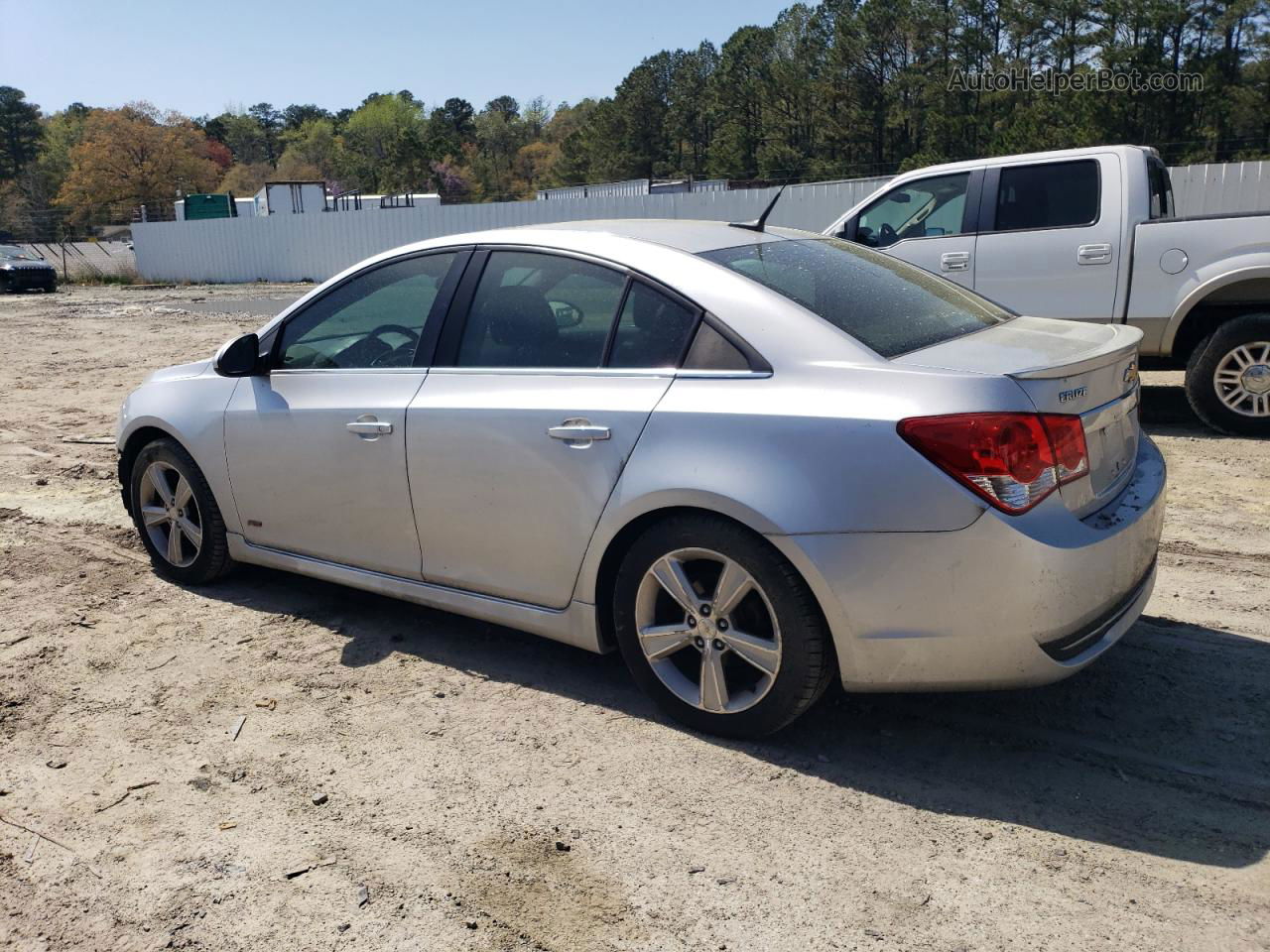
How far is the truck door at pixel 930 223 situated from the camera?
8.63m

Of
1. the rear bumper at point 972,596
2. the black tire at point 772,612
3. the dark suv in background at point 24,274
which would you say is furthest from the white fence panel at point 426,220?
the rear bumper at point 972,596

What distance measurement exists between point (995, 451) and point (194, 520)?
3702 millimetres

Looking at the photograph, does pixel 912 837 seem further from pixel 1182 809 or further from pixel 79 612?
pixel 79 612

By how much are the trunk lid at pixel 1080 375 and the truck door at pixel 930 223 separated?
5.07 meters

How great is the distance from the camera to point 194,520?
16.6ft

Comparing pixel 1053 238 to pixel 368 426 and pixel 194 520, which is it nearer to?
pixel 368 426

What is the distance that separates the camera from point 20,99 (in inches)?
4825

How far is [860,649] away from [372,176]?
115961 millimetres

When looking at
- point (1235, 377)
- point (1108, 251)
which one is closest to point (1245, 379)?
point (1235, 377)

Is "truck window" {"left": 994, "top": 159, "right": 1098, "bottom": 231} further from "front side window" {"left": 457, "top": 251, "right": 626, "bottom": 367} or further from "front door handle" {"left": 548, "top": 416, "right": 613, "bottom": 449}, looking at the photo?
"front door handle" {"left": 548, "top": 416, "right": 613, "bottom": 449}

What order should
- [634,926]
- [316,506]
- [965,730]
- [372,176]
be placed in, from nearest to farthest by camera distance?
[634,926] < [965,730] < [316,506] < [372,176]

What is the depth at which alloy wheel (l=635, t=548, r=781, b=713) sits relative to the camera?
329cm

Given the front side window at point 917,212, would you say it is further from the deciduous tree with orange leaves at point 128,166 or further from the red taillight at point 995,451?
the deciduous tree with orange leaves at point 128,166

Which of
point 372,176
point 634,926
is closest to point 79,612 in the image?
point 634,926
